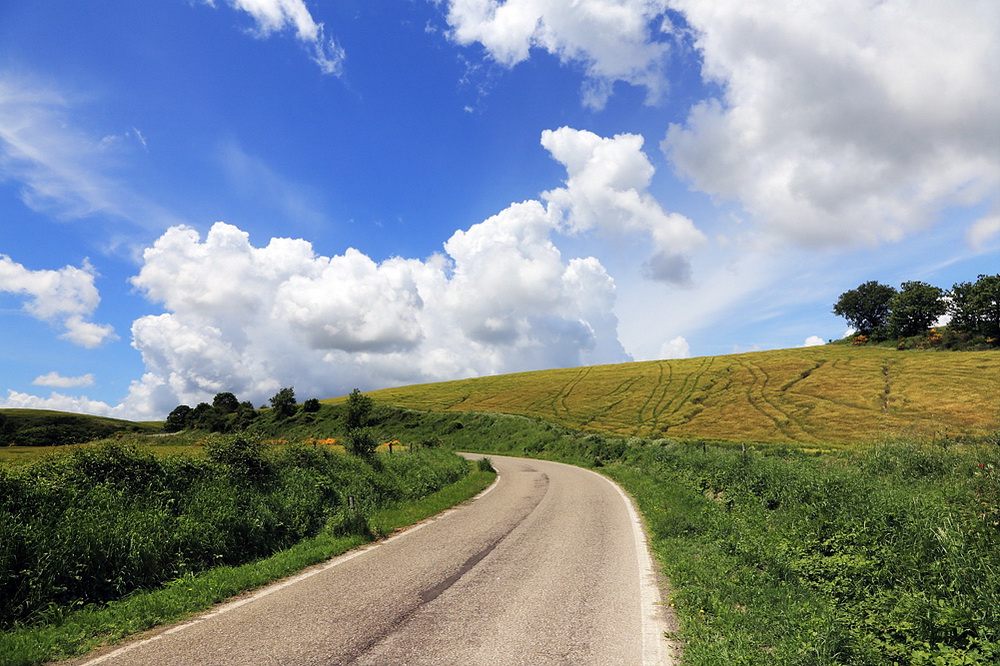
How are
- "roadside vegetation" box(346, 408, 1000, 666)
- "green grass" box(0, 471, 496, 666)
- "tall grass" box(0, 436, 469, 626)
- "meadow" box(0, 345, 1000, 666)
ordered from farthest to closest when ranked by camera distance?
1. "tall grass" box(0, 436, 469, 626)
2. "green grass" box(0, 471, 496, 666)
3. "meadow" box(0, 345, 1000, 666)
4. "roadside vegetation" box(346, 408, 1000, 666)

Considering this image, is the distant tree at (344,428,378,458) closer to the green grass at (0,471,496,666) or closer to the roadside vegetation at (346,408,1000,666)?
the green grass at (0,471,496,666)

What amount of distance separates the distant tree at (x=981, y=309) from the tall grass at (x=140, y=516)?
97.4 meters

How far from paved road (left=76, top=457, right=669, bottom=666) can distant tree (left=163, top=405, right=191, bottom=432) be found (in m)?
96.3

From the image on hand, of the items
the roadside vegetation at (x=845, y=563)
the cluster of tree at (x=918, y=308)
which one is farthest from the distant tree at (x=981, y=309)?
the roadside vegetation at (x=845, y=563)

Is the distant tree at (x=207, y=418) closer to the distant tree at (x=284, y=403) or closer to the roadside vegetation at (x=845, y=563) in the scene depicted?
the distant tree at (x=284, y=403)

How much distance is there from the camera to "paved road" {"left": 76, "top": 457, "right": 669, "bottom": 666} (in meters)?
5.36

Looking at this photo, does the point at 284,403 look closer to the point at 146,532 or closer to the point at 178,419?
the point at 178,419

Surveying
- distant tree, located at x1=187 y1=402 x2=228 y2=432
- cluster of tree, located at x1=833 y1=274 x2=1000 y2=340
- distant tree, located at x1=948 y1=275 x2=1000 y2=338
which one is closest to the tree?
cluster of tree, located at x1=833 y1=274 x2=1000 y2=340

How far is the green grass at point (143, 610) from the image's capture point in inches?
222

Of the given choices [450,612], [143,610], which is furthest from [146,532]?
[450,612]

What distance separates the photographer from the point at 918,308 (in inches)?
3349

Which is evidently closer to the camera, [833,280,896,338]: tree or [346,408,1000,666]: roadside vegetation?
[346,408,1000,666]: roadside vegetation

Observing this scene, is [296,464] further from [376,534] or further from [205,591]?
[205,591]

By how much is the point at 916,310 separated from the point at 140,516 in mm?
112111
